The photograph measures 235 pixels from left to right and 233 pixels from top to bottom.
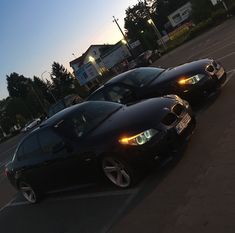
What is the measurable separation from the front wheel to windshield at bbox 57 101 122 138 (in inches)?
33.9

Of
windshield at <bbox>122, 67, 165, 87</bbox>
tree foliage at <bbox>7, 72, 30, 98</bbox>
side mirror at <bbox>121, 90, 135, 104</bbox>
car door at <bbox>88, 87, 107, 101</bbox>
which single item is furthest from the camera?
tree foliage at <bbox>7, 72, 30, 98</bbox>

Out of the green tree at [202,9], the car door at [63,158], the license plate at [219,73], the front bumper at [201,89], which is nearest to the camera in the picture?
the car door at [63,158]

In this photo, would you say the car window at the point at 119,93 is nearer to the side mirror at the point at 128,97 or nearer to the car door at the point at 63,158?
the side mirror at the point at 128,97

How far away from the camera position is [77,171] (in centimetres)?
791

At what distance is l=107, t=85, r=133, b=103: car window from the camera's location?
11.0 meters

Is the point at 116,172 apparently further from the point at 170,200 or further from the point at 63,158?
the point at 170,200

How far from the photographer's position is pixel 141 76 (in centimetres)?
1149

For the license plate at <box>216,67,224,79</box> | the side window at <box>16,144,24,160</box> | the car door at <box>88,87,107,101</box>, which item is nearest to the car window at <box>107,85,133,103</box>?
the car door at <box>88,87,107,101</box>

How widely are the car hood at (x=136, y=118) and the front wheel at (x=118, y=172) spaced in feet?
1.43

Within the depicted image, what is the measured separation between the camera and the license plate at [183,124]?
7.48 metres

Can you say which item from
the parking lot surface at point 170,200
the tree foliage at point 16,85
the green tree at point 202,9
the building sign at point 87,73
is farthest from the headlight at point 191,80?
the tree foliage at point 16,85

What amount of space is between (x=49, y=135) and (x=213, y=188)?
3.74 meters

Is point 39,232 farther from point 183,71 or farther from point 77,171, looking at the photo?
point 183,71

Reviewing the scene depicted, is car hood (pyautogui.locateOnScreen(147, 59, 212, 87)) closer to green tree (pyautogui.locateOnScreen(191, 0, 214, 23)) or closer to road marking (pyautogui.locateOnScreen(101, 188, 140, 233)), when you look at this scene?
road marking (pyautogui.locateOnScreen(101, 188, 140, 233))
